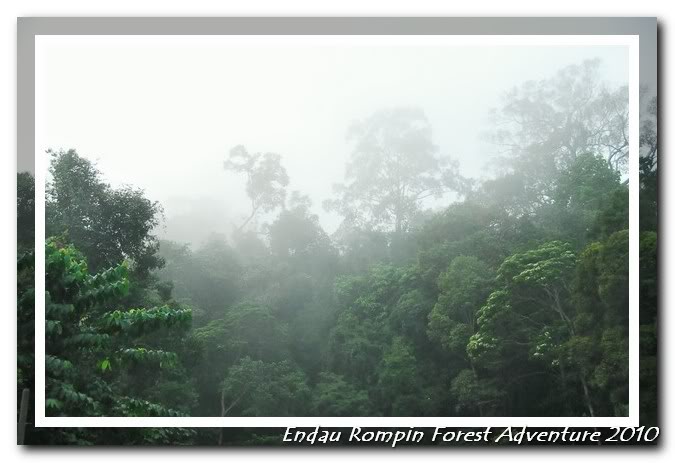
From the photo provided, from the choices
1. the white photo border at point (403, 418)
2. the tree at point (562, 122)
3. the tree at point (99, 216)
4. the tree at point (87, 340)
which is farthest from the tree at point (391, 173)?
the tree at point (87, 340)

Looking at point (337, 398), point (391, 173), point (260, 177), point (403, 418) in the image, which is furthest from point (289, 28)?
point (403, 418)

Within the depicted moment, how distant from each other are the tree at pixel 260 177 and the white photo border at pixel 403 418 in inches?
32.5

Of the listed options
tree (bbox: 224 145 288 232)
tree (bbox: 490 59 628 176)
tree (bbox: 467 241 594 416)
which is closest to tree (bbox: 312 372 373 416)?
tree (bbox: 467 241 594 416)

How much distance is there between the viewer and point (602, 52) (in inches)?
212

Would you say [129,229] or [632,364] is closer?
[632,364]

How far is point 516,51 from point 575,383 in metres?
2.40

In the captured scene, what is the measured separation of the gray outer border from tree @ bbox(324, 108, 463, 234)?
0.69 m

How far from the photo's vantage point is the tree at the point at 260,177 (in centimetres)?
572

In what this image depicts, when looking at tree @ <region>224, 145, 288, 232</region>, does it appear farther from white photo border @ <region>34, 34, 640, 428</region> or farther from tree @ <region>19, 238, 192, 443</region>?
tree @ <region>19, 238, 192, 443</region>

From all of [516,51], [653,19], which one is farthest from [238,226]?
[653,19]

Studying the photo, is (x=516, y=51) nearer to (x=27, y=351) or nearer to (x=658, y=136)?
(x=658, y=136)

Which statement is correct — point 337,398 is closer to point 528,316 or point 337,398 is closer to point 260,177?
point 528,316

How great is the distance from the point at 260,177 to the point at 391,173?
1.06 m
